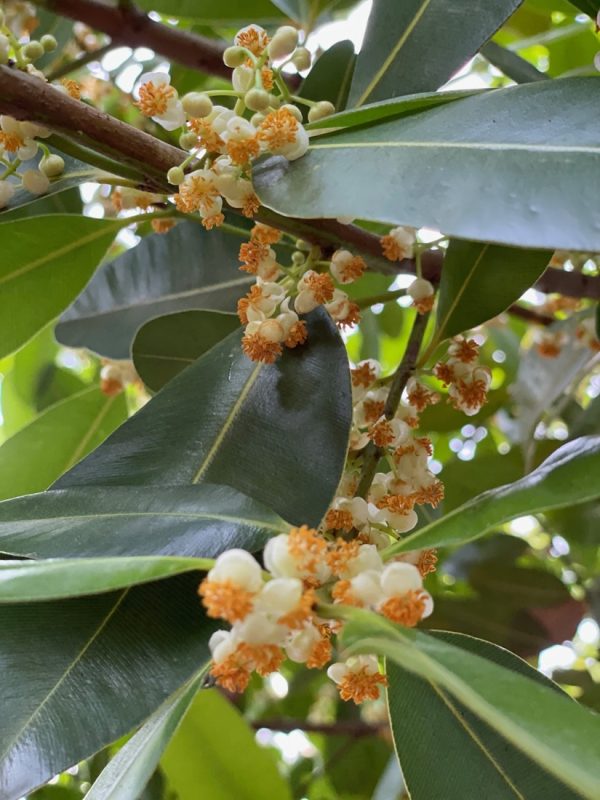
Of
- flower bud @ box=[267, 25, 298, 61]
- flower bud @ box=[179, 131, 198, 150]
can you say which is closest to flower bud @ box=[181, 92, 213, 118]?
flower bud @ box=[179, 131, 198, 150]

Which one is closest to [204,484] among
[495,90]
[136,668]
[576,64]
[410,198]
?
[136,668]

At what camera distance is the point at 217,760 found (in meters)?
0.83

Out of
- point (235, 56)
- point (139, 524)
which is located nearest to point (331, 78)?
point (235, 56)

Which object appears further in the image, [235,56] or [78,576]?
[235,56]

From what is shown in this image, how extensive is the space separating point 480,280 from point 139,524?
1.21 feet

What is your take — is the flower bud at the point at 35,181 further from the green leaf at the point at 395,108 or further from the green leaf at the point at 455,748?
the green leaf at the point at 455,748

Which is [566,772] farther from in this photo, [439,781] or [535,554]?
[535,554]

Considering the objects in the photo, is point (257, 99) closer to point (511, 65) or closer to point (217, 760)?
point (511, 65)

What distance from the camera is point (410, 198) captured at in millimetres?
477

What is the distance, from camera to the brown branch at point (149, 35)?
101 cm

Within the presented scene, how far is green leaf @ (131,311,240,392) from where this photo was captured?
85 cm

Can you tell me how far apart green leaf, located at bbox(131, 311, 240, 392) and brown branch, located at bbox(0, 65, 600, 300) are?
173 millimetres

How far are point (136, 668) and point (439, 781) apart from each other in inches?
9.4

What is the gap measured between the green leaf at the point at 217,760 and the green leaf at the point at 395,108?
0.55 meters
